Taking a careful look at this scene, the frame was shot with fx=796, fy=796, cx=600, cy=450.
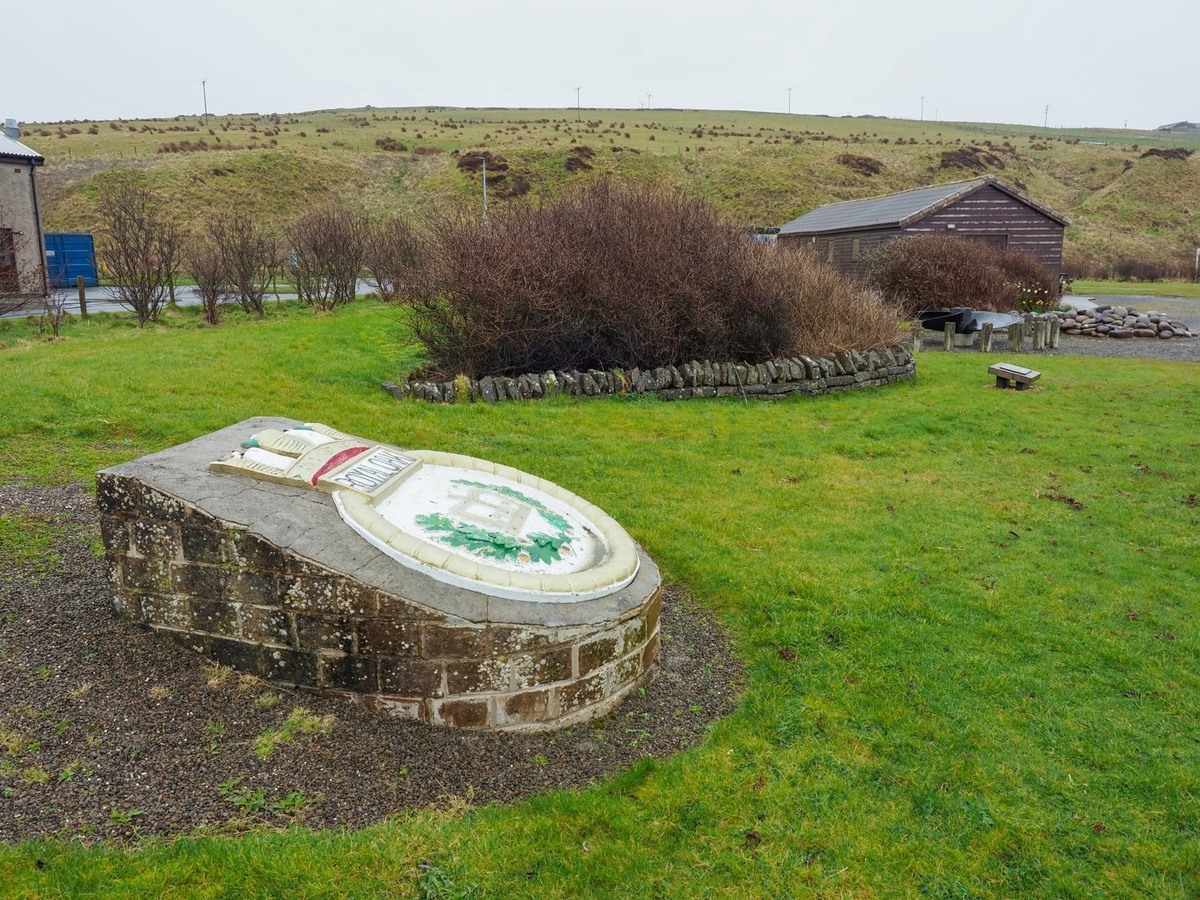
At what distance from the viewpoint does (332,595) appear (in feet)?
12.2

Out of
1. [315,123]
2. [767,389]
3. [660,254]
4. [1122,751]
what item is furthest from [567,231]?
[315,123]

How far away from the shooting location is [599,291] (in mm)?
11898

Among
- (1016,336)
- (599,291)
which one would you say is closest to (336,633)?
(599,291)

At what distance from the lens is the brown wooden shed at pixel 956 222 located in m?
26.6

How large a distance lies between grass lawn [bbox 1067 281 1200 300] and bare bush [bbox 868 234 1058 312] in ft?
48.6

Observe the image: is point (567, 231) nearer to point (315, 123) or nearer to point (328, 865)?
point (328, 865)

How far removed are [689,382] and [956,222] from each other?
19970 millimetres

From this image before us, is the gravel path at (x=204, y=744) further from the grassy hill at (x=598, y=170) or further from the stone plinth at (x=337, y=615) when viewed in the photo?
the grassy hill at (x=598, y=170)

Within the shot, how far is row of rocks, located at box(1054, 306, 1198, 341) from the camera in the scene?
800 inches

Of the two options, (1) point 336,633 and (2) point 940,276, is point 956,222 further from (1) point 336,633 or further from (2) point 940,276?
(1) point 336,633

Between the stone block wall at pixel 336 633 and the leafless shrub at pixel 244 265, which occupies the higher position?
the leafless shrub at pixel 244 265

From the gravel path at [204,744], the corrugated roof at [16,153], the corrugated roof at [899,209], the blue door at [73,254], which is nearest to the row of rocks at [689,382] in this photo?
the gravel path at [204,744]

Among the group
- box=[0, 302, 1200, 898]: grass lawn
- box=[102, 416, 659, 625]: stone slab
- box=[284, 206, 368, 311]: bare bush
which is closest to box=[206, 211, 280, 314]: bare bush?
box=[284, 206, 368, 311]: bare bush

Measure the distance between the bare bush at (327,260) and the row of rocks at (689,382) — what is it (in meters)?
12.5
